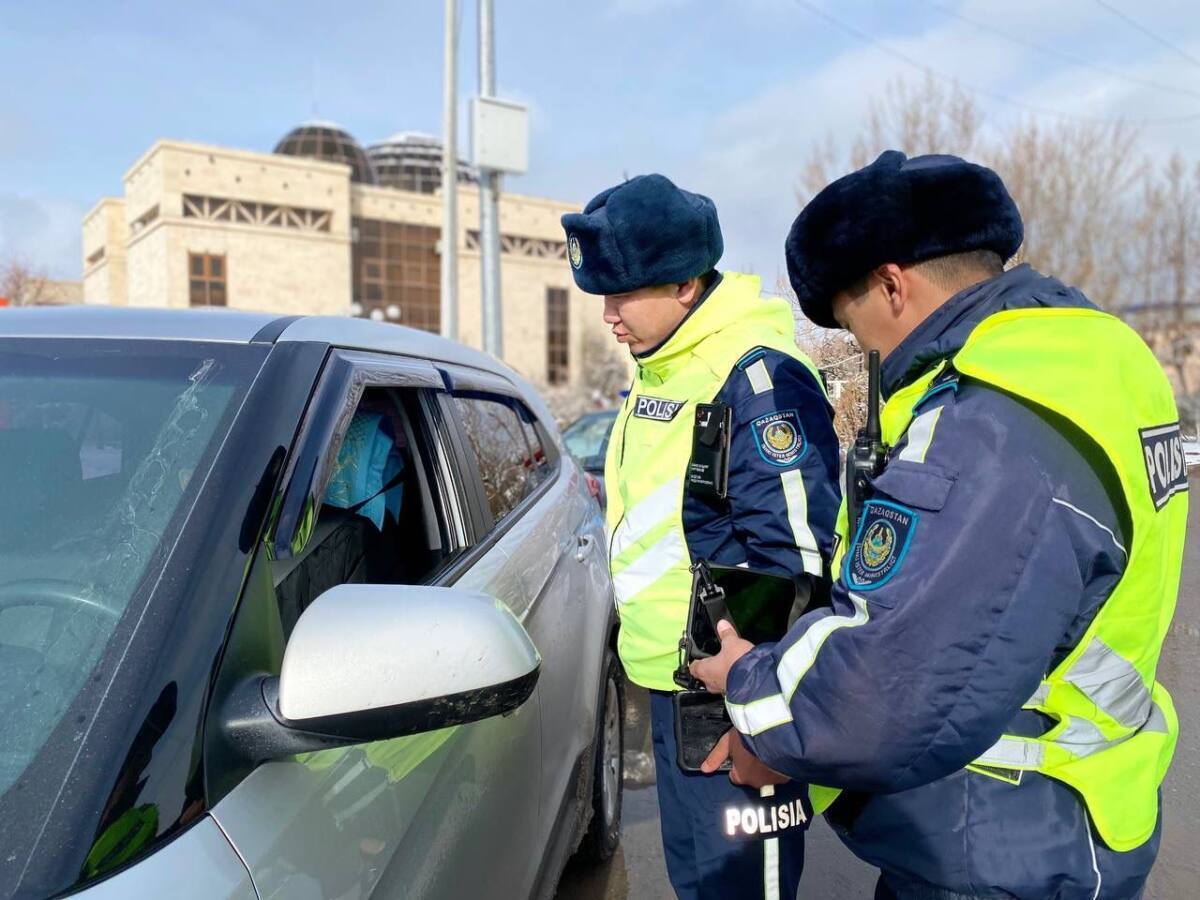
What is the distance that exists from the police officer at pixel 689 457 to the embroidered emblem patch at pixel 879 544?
1.73 ft

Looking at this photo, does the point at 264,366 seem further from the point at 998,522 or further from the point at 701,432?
the point at 998,522

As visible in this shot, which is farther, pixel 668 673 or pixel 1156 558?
pixel 668 673

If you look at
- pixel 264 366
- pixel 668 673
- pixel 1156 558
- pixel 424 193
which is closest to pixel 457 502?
pixel 668 673

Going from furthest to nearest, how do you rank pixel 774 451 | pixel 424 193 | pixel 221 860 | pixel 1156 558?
pixel 424 193, pixel 774 451, pixel 1156 558, pixel 221 860

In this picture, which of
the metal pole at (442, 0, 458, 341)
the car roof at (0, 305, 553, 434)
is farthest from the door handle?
the metal pole at (442, 0, 458, 341)

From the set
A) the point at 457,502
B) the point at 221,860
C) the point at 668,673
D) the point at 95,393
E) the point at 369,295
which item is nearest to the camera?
the point at 221,860

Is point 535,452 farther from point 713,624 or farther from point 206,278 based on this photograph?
point 206,278

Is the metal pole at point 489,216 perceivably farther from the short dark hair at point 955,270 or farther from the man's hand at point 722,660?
the short dark hair at point 955,270

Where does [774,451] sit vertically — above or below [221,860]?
above

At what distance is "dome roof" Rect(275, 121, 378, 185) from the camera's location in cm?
4012

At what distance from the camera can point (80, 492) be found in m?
1.31

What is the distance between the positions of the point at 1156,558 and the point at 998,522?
28 cm

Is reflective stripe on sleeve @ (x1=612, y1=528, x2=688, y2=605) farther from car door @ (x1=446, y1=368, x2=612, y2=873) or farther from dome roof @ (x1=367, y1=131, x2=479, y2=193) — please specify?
dome roof @ (x1=367, y1=131, x2=479, y2=193)

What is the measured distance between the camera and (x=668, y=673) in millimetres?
1857
